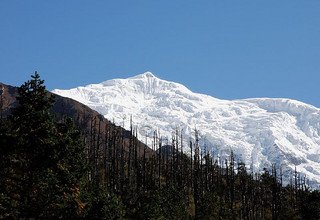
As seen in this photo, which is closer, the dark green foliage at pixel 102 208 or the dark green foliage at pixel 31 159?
the dark green foliage at pixel 31 159

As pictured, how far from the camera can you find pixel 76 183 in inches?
1690

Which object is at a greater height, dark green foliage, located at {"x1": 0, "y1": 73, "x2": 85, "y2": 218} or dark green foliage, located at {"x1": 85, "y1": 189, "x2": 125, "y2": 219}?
dark green foliage, located at {"x1": 0, "y1": 73, "x2": 85, "y2": 218}

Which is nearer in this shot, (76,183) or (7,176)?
(7,176)

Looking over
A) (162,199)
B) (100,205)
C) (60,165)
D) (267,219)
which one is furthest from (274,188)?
(60,165)

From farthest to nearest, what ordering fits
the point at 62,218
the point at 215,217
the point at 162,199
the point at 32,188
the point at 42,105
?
the point at 215,217
the point at 162,199
the point at 62,218
the point at 42,105
the point at 32,188

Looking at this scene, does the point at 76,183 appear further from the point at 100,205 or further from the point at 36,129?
the point at 36,129

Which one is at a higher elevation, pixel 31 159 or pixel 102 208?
pixel 31 159

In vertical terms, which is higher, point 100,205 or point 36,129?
point 36,129

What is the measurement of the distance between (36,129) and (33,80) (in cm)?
366

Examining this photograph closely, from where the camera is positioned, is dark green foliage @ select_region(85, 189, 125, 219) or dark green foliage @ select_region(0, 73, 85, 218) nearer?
dark green foliage @ select_region(0, 73, 85, 218)

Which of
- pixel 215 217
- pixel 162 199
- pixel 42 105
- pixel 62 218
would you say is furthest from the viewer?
pixel 215 217

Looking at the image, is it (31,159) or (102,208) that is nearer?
(31,159)

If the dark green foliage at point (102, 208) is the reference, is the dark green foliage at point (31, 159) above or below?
above

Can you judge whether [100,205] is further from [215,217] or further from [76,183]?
[215,217]
